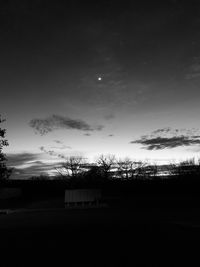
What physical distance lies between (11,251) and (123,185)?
4044 centimetres

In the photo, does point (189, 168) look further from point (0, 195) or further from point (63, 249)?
point (63, 249)

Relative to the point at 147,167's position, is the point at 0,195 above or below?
below

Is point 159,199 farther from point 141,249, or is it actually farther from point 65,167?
point 65,167

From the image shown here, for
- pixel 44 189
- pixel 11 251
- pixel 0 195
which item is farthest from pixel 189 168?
pixel 11 251

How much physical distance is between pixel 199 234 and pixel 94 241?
4.94 metres

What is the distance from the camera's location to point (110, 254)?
9477 millimetres

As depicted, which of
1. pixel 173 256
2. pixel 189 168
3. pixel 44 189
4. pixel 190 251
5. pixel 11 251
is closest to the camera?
pixel 173 256

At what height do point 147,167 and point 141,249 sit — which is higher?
point 147,167

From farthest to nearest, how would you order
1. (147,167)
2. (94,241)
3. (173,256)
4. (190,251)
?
1. (147,167)
2. (94,241)
3. (190,251)
4. (173,256)

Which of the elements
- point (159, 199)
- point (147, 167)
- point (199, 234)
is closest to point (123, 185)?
point (159, 199)

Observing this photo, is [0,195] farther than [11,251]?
Yes

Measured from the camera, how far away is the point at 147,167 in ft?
325

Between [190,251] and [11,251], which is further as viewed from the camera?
[11,251]

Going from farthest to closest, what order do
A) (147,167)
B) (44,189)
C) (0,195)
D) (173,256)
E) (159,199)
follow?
(147,167) < (44,189) < (0,195) < (159,199) < (173,256)
